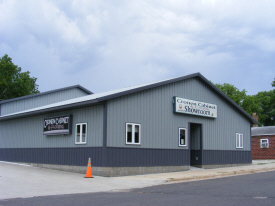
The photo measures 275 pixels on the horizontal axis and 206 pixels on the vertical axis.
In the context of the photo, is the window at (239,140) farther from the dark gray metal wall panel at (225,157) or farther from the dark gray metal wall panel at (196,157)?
the dark gray metal wall panel at (196,157)

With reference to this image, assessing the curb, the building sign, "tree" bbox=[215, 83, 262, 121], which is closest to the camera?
the curb

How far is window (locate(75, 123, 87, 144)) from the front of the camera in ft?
63.2

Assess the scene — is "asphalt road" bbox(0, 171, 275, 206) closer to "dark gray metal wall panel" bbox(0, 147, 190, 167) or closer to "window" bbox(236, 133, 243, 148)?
"dark gray metal wall panel" bbox(0, 147, 190, 167)

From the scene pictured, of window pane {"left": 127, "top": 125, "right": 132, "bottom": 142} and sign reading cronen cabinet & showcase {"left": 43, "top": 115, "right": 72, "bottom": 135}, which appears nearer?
window pane {"left": 127, "top": 125, "right": 132, "bottom": 142}

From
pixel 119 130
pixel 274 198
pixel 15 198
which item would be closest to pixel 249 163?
pixel 119 130

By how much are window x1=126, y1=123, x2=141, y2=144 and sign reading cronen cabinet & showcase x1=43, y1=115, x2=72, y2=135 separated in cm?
359

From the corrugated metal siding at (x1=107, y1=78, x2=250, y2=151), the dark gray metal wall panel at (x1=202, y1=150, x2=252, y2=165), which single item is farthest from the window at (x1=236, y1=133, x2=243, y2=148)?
the dark gray metal wall panel at (x1=202, y1=150, x2=252, y2=165)

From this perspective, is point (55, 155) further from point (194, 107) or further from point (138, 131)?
point (194, 107)

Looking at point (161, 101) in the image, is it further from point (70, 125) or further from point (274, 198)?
point (274, 198)

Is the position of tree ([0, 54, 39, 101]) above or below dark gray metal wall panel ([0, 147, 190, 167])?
above

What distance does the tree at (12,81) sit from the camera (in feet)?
197

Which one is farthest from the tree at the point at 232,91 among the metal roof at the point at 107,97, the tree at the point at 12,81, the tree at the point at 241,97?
the metal roof at the point at 107,97

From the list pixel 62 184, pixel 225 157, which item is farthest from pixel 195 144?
pixel 62 184

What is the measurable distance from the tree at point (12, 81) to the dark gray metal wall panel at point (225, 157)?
44.7 m
